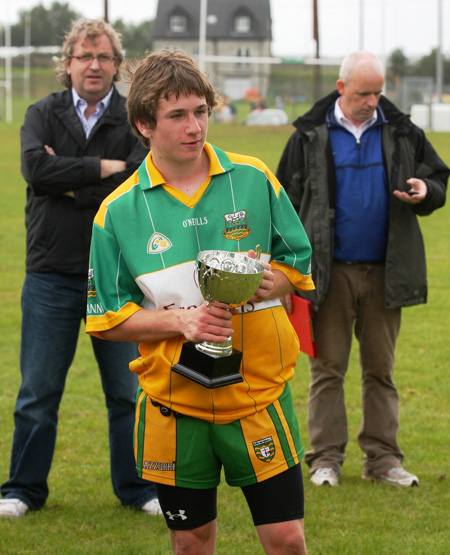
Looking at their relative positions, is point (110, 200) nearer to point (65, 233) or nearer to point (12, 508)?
point (65, 233)

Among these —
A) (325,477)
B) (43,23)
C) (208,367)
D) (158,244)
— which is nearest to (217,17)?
(43,23)

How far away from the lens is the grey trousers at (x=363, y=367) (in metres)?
4.93

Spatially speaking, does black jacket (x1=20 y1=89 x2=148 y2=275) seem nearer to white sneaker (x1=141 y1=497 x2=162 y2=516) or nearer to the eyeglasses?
the eyeglasses

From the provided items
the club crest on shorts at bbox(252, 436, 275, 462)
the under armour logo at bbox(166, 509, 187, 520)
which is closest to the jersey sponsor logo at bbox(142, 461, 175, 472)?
the under armour logo at bbox(166, 509, 187, 520)

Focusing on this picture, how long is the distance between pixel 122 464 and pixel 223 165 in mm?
2180

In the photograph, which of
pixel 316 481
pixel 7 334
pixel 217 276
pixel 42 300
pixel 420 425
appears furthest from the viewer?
pixel 7 334

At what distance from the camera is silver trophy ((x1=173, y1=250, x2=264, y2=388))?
8.14 feet

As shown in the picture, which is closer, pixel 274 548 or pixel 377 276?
pixel 274 548

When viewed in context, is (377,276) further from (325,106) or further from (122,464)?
(122,464)

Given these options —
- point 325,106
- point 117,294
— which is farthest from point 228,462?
point 325,106

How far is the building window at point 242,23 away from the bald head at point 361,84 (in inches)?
2248

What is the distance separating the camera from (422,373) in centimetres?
712

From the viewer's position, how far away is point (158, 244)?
2.78 metres

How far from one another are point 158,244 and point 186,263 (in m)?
0.11
